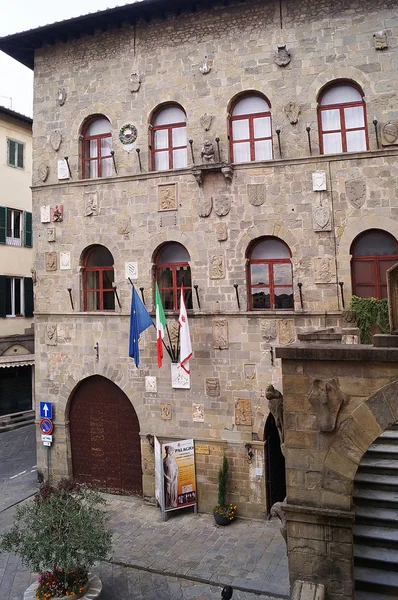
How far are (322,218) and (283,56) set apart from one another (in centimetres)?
439

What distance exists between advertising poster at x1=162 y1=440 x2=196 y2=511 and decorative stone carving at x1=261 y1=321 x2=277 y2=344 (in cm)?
344

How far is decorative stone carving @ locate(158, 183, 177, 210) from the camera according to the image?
13.9 metres

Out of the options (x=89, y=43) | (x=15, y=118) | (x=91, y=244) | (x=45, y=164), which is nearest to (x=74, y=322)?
(x=91, y=244)

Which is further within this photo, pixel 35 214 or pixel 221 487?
pixel 35 214

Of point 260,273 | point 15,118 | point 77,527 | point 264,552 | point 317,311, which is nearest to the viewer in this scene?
point 77,527

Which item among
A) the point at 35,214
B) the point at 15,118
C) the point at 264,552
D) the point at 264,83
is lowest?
the point at 264,552

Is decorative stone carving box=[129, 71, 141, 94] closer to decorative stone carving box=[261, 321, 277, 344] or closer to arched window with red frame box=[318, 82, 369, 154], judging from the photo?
arched window with red frame box=[318, 82, 369, 154]

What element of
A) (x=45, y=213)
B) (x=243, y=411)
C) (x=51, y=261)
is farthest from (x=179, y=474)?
(x=45, y=213)

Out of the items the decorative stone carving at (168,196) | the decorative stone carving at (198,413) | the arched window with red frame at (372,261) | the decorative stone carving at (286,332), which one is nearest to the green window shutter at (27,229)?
the decorative stone carving at (168,196)

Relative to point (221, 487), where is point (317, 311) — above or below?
above

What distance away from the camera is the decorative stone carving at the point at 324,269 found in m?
12.4

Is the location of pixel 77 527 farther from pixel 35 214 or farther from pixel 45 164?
pixel 45 164

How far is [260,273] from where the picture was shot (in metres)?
13.3

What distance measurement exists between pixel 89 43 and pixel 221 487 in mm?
13363
